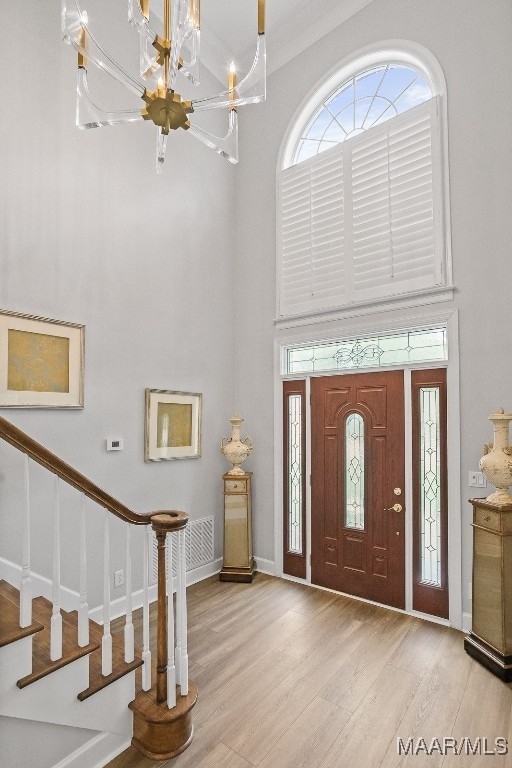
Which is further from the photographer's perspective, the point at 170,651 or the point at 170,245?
the point at 170,245

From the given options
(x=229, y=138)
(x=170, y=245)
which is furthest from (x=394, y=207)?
(x=170, y=245)

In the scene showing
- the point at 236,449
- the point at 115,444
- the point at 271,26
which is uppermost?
the point at 271,26

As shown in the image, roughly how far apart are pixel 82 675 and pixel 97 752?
418 mm

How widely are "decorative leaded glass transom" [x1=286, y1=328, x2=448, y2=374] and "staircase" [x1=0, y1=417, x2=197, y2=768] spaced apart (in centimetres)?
234

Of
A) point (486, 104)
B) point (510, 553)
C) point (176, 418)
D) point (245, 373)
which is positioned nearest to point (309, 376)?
point (245, 373)

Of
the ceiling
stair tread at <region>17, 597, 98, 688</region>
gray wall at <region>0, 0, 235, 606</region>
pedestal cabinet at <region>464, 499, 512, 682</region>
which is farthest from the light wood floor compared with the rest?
the ceiling

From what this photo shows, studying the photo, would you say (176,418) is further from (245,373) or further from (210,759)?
(210,759)

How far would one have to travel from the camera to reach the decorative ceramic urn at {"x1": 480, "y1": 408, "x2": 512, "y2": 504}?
2.73 m

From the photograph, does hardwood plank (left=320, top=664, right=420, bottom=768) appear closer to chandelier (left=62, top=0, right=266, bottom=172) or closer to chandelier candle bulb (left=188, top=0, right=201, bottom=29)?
chandelier (left=62, top=0, right=266, bottom=172)

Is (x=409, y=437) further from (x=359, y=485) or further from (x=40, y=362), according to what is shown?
(x=40, y=362)

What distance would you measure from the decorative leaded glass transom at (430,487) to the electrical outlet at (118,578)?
248cm

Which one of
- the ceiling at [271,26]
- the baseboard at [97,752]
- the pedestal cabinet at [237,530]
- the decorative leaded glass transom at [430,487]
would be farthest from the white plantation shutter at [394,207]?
the baseboard at [97,752]

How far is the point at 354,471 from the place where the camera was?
12.5 ft

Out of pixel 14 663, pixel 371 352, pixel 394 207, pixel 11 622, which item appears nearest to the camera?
pixel 14 663
